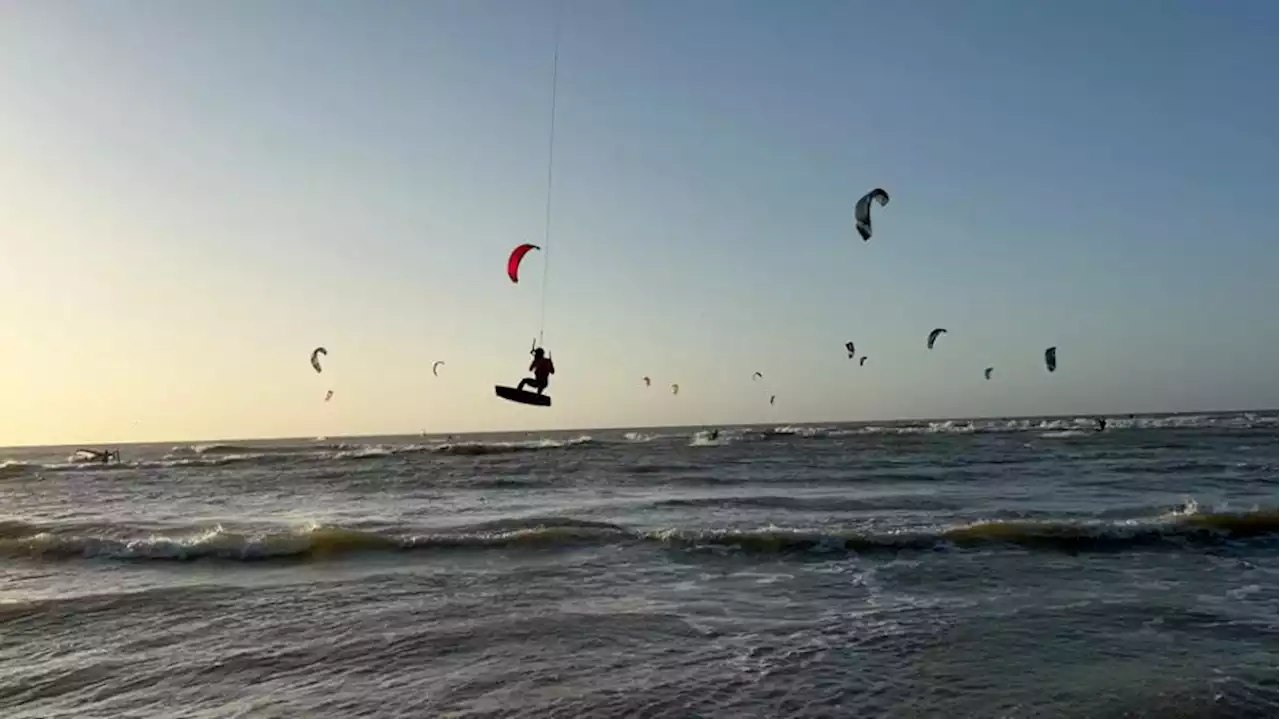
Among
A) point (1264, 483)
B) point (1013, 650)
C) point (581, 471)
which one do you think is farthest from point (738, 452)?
point (1013, 650)

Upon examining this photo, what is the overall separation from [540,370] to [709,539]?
3.61m

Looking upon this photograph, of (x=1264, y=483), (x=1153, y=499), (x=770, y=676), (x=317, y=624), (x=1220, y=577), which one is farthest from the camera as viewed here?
(x=1264, y=483)

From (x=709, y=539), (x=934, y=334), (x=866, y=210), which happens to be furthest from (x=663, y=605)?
(x=934, y=334)

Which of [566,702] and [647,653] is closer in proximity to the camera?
[566,702]

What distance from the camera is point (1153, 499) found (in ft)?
59.3

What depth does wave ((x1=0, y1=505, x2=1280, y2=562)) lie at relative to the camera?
42.1 feet

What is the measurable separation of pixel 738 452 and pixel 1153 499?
72.5 feet

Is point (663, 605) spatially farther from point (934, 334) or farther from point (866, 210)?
point (934, 334)

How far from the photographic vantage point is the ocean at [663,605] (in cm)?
631

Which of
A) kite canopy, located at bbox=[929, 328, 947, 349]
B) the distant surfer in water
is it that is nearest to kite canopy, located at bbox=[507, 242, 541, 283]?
the distant surfer in water

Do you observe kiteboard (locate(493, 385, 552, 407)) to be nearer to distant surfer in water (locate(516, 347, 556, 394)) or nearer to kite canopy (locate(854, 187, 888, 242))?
distant surfer in water (locate(516, 347, 556, 394))

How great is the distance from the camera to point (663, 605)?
9.30 m

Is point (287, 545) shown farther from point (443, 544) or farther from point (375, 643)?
point (375, 643)

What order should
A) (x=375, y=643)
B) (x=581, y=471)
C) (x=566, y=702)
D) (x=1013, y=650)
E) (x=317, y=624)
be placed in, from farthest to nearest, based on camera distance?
(x=581, y=471), (x=317, y=624), (x=375, y=643), (x=1013, y=650), (x=566, y=702)
